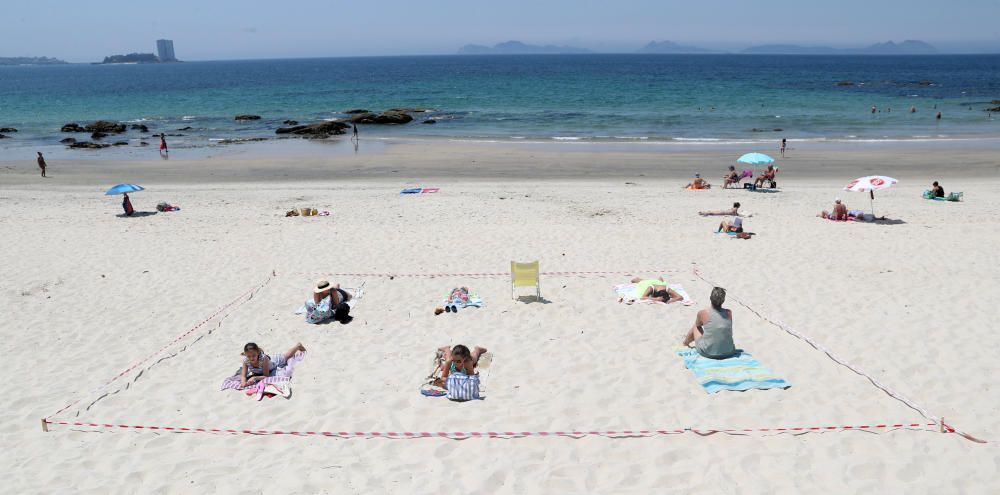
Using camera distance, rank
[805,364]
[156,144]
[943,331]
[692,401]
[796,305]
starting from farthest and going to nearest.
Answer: [156,144]
[796,305]
[943,331]
[805,364]
[692,401]

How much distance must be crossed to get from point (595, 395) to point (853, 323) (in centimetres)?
422

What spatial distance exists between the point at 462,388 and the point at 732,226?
909 cm

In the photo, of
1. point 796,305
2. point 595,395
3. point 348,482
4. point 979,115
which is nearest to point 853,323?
point 796,305

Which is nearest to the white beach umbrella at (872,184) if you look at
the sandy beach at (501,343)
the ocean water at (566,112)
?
the sandy beach at (501,343)

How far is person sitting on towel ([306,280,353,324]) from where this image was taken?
9.11m

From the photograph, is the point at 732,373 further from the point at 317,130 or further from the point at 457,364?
the point at 317,130

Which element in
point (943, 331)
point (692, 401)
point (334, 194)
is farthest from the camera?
point (334, 194)

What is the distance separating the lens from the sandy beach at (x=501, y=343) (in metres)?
5.65

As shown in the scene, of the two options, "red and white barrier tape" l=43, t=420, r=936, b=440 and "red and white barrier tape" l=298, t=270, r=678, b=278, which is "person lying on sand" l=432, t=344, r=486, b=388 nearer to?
"red and white barrier tape" l=43, t=420, r=936, b=440

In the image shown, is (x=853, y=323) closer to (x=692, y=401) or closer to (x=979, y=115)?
(x=692, y=401)

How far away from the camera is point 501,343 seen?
329 inches

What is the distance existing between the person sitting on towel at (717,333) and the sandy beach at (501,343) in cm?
42

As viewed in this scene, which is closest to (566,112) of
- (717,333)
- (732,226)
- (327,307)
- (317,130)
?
(317,130)

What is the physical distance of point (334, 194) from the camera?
20.0 meters
